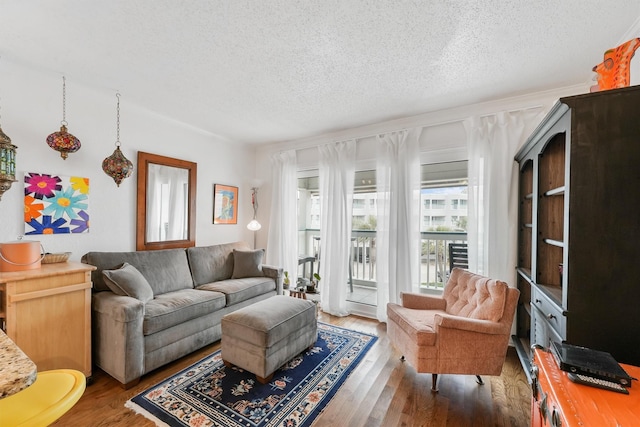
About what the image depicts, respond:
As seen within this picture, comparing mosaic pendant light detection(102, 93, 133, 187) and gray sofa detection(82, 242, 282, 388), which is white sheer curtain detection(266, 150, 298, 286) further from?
mosaic pendant light detection(102, 93, 133, 187)

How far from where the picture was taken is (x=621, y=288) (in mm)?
1360

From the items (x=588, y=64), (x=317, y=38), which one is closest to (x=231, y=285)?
(x=317, y=38)

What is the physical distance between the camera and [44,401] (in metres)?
0.90

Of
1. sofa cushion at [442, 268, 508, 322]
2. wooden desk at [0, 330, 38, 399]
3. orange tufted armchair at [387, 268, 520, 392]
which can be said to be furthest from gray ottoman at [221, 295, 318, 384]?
wooden desk at [0, 330, 38, 399]

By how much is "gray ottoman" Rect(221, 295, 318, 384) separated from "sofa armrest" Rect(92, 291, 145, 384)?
624 millimetres

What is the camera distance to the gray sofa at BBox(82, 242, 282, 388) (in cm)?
208

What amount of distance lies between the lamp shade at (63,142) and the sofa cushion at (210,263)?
1.52 metres

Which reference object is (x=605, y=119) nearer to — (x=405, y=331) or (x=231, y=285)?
(x=405, y=331)

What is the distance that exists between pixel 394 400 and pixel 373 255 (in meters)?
2.65

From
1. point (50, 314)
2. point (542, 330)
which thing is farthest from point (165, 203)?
point (542, 330)

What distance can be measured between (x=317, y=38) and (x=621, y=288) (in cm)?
226

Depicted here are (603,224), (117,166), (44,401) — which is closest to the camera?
(44,401)

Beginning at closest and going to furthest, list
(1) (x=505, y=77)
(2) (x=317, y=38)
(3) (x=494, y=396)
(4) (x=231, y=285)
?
(2) (x=317, y=38) → (3) (x=494, y=396) → (1) (x=505, y=77) → (4) (x=231, y=285)

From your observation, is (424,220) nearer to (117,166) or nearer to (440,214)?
(440,214)
